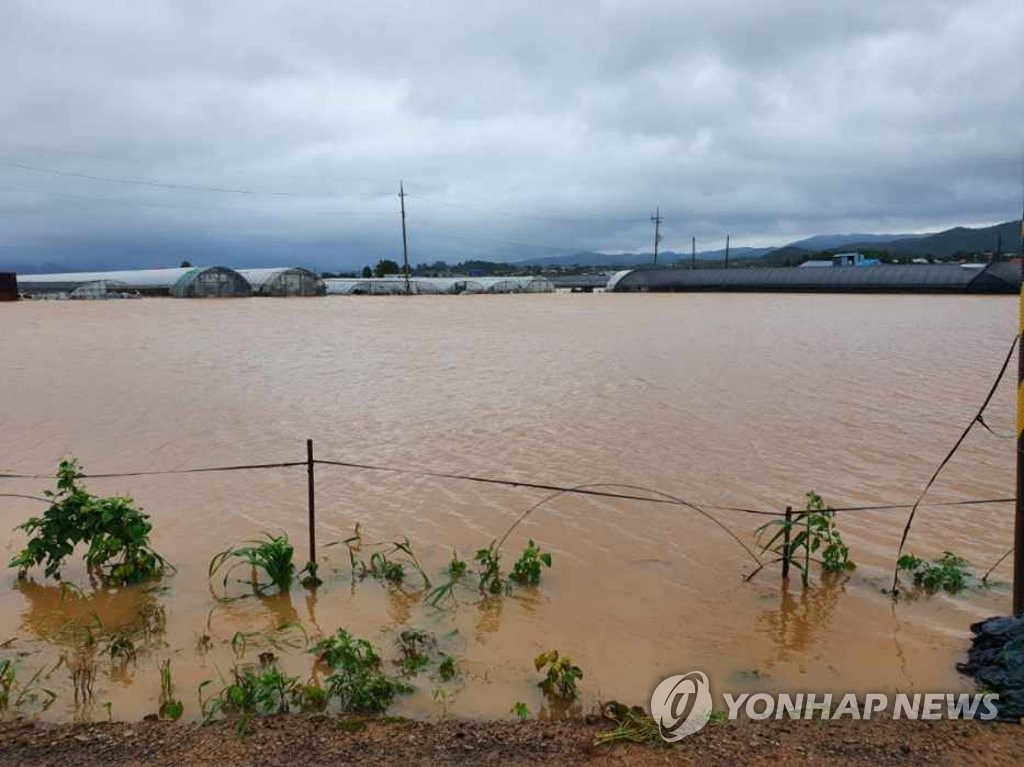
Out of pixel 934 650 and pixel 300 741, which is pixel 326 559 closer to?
pixel 300 741

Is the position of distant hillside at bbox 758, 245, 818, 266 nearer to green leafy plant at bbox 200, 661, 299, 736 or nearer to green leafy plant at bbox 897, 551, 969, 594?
green leafy plant at bbox 897, 551, 969, 594

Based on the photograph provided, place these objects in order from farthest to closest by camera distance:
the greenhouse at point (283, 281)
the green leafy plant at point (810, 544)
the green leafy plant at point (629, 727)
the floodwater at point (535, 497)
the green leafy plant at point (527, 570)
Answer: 1. the greenhouse at point (283, 281)
2. the green leafy plant at point (527, 570)
3. the green leafy plant at point (810, 544)
4. the floodwater at point (535, 497)
5. the green leafy plant at point (629, 727)

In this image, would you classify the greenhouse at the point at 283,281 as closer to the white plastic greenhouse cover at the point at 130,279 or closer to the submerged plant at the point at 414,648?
the white plastic greenhouse cover at the point at 130,279

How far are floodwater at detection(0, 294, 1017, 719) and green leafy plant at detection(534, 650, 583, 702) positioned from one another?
99 millimetres

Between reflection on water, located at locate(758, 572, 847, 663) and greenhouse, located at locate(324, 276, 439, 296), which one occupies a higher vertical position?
greenhouse, located at locate(324, 276, 439, 296)

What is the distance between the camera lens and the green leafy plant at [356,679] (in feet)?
11.9

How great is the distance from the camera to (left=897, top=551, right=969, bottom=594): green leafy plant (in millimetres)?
5281

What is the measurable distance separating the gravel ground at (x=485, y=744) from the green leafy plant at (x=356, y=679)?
0.83 feet

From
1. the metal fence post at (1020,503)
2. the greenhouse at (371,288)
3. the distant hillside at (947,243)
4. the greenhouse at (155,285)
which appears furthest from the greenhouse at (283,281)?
the distant hillside at (947,243)

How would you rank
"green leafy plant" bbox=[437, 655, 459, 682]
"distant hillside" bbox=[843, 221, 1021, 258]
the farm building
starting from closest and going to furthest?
1. "green leafy plant" bbox=[437, 655, 459, 682]
2. the farm building
3. "distant hillside" bbox=[843, 221, 1021, 258]

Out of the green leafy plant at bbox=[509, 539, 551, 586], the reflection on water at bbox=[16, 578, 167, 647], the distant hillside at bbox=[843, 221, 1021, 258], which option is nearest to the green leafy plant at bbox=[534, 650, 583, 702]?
the green leafy plant at bbox=[509, 539, 551, 586]

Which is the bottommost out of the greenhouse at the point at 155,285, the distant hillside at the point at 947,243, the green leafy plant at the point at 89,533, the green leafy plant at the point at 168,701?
the green leafy plant at the point at 168,701

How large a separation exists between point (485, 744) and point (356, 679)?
919 millimetres

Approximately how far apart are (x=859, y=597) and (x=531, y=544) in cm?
239
